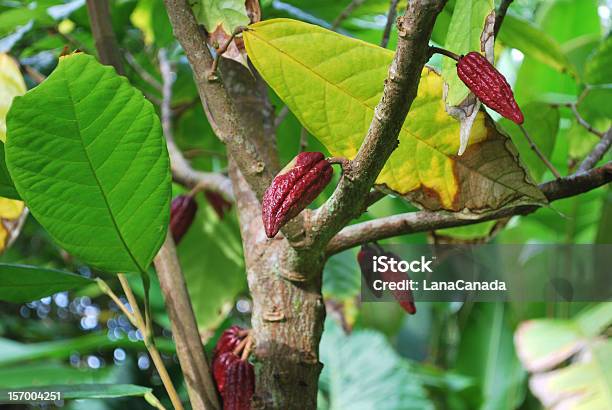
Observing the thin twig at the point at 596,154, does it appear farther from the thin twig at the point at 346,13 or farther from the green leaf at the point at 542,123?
the thin twig at the point at 346,13

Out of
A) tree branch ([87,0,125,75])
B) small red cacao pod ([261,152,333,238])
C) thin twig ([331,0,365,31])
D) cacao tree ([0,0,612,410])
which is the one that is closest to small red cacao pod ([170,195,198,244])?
cacao tree ([0,0,612,410])

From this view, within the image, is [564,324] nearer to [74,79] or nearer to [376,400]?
[376,400]

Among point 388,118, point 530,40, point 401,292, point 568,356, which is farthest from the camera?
point 568,356

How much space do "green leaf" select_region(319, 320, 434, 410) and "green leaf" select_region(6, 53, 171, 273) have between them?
0.85 meters

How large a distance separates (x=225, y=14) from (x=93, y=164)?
0.47ft

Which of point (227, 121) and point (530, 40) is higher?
point (530, 40)

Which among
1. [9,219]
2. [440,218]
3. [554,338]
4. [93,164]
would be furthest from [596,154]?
[554,338]

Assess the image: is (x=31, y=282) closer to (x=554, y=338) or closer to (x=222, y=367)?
(x=222, y=367)

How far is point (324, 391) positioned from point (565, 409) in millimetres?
527

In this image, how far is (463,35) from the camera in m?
0.41

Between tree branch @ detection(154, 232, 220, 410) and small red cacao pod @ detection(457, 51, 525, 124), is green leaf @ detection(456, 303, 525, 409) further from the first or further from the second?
small red cacao pod @ detection(457, 51, 525, 124)

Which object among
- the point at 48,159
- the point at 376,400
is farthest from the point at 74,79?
the point at 376,400

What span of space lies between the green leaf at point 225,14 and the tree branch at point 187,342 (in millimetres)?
206

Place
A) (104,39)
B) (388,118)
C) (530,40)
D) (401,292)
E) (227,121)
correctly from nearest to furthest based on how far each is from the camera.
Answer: (388,118) → (227,121) → (401,292) → (104,39) → (530,40)
